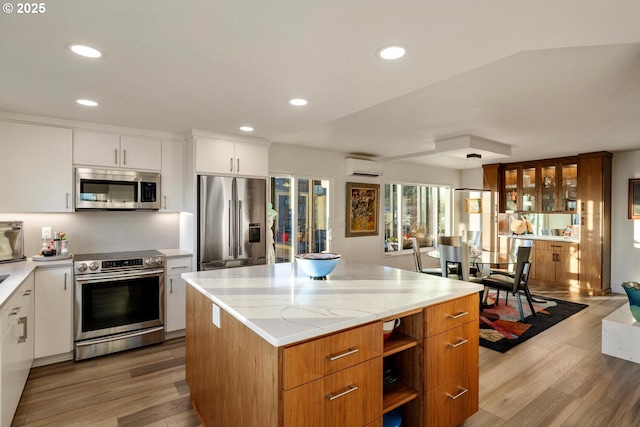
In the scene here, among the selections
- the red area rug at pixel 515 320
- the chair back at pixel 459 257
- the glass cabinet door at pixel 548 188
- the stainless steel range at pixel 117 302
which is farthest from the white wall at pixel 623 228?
the stainless steel range at pixel 117 302

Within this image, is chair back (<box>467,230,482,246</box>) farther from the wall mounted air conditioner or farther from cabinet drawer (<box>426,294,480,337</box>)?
cabinet drawer (<box>426,294,480,337</box>)

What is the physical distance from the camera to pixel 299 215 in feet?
17.6

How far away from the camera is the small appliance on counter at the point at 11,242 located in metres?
3.12

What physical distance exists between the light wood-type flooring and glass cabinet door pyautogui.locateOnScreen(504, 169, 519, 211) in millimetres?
3824

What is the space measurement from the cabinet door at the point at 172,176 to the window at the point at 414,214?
4.10m

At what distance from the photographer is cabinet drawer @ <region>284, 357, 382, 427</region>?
1335 millimetres

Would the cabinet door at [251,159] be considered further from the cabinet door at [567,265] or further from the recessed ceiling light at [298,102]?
the cabinet door at [567,265]

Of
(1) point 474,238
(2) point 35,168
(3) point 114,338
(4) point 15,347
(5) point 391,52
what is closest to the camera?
(5) point 391,52

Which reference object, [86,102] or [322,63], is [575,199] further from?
[86,102]

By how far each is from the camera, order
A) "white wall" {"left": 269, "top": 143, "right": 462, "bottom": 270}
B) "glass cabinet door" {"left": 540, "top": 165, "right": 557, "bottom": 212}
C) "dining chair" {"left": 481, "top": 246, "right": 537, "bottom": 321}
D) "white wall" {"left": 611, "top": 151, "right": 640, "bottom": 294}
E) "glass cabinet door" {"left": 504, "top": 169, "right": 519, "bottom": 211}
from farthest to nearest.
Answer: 1. "glass cabinet door" {"left": 504, "top": 169, "right": 519, "bottom": 211}
2. "glass cabinet door" {"left": 540, "top": 165, "right": 557, "bottom": 212}
3. "white wall" {"left": 611, "top": 151, "right": 640, "bottom": 294}
4. "white wall" {"left": 269, "top": 143, "right": 462, "bottom": 270}
5. "dining chair" {"left": 481, "top": 246, "right": 537, "bottom": 321}

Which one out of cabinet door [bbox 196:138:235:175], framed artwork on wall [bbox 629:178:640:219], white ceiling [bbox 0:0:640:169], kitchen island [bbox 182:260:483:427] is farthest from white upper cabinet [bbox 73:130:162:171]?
framed artwork on wall [bbox 629:178:640:219]

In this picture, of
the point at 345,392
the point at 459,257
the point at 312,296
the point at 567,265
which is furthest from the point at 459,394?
the point at 567,265

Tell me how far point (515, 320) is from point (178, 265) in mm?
4146

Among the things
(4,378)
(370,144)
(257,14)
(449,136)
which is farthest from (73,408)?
(449,136)
